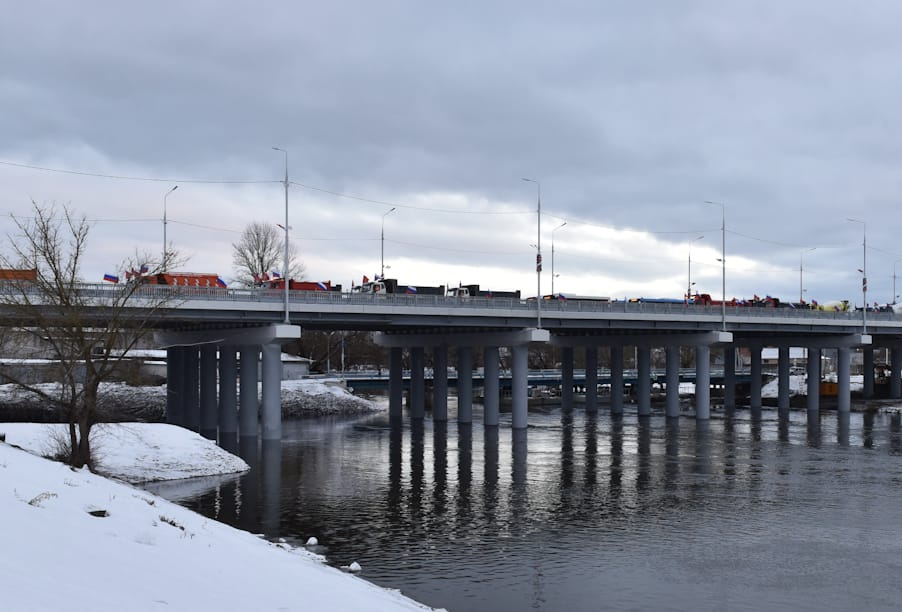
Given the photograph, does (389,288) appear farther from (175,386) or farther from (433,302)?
(175,386)

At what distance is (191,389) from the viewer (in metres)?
80.5

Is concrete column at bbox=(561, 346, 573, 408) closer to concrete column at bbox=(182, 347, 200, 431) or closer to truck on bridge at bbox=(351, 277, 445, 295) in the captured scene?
truck on bridge at bbox=(351, 277, 445, 295)

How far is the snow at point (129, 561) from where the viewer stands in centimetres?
1257

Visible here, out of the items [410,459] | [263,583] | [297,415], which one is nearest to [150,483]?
[410,459]

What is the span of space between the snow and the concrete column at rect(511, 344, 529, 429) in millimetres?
53527

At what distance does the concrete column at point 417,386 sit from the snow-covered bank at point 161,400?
1356cm

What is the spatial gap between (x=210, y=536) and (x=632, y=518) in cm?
1888

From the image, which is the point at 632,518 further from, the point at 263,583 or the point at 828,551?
the point at 263,583

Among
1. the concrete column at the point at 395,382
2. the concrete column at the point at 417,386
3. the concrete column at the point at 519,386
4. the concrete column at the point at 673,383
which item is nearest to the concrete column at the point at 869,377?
the concrete column at the point at 673,383

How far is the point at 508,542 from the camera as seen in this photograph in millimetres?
29984

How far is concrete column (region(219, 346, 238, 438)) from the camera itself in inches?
2889

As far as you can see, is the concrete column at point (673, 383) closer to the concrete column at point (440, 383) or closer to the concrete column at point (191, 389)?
the concrete column at point (440, 383)

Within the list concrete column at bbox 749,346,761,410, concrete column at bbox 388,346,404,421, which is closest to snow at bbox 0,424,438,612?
concrete column at bbox 388,346,404,421

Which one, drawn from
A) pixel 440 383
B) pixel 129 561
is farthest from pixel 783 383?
pixel 129 561
